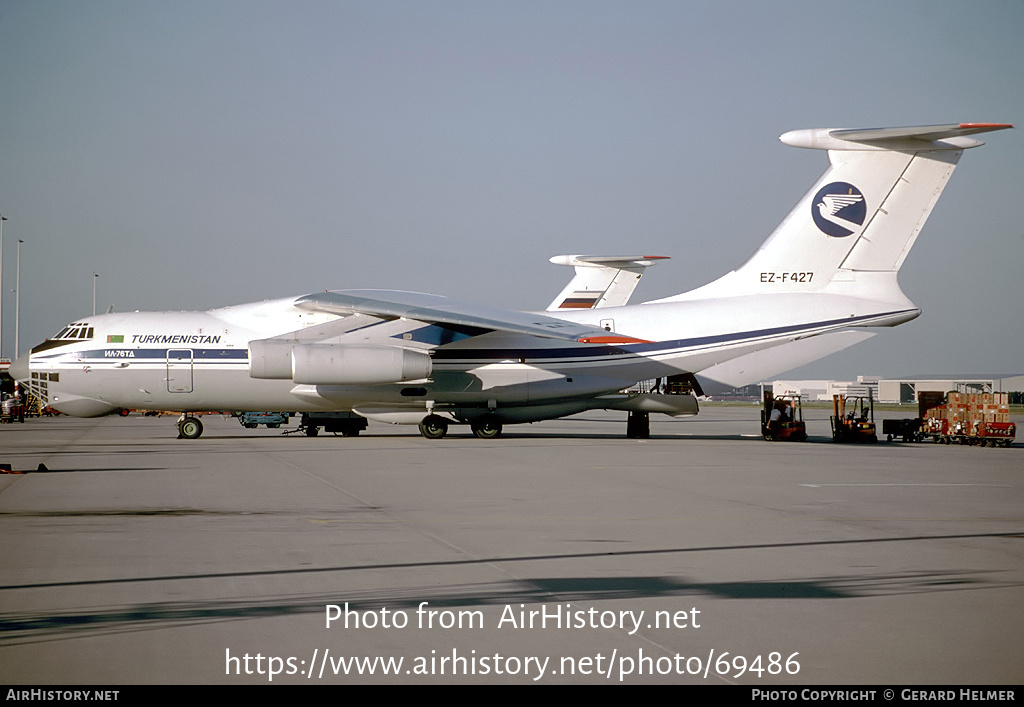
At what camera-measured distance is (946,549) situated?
764 cm

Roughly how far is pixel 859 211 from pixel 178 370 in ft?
51.1

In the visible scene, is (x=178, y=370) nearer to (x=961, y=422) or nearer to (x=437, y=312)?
(x=437, y=312)

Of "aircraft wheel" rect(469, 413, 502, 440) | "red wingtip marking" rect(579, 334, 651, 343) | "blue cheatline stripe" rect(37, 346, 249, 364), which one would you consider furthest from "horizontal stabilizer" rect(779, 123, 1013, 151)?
"blue cheatline stripe" rect(37, 346, 249, 364)

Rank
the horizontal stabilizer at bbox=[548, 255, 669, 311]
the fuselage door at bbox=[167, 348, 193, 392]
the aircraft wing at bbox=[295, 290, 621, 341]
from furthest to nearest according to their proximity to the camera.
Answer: the horizontal stabilizer at bbox=[548, 255, 669, 311], the fuselage door at bbox=[167, 348, 193, 392], the aircraft wing at bbox=[295, 290, 621, 341]

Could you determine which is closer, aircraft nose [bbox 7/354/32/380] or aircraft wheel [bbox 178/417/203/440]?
aircraft nose [bbox 7/354/32/380]

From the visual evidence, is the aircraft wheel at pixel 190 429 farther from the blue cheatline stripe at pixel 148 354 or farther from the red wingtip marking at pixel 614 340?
the red wingtip marking at pixel 614 340

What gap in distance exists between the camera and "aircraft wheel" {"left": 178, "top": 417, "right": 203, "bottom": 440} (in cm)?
2277

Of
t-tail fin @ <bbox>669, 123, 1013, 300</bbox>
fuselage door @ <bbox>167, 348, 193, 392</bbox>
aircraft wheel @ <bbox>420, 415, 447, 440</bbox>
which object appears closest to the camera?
t-tail fin @ <bbox>669, 123, 1013, 300</bbox>

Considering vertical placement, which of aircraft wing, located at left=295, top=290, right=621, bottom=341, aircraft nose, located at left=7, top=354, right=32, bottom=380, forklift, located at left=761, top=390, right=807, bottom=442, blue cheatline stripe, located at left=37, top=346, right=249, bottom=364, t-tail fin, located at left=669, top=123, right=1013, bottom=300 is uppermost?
t-tail fin, located at left=669, top=123, right=1013, bottom=300

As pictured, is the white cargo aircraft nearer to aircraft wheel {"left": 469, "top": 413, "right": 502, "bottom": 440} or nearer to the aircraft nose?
the aircraft nose

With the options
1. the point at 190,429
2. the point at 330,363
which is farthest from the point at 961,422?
the point at 190,429

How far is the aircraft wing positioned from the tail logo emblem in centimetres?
550
